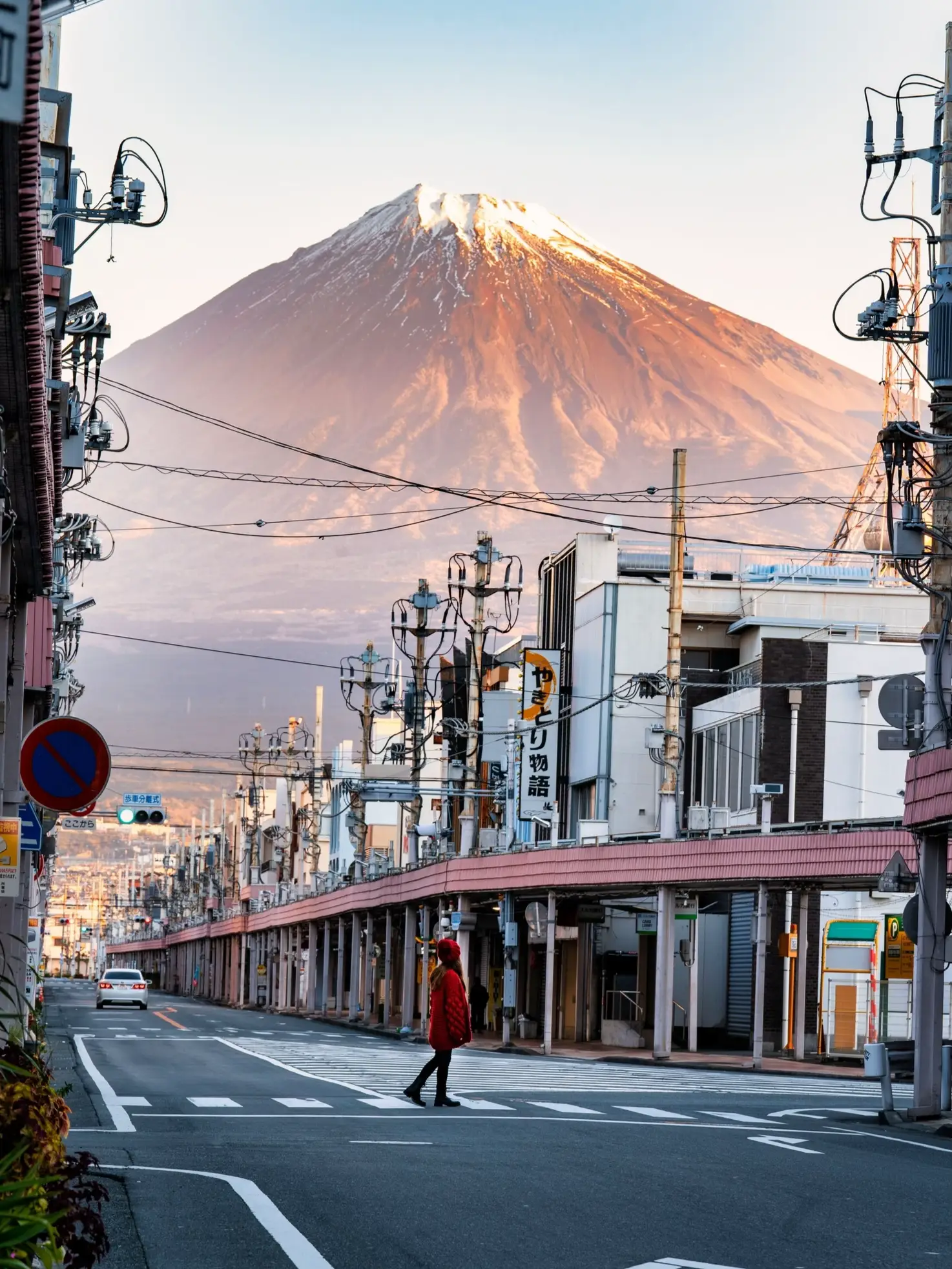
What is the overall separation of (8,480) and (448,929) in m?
35.9

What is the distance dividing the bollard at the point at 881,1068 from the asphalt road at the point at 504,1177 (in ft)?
1.54

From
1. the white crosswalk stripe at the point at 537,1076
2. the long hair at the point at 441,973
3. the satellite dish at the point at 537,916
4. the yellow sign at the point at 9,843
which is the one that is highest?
the yellow sign at the point at 9,843

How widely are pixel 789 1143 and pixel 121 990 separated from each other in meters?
64.3

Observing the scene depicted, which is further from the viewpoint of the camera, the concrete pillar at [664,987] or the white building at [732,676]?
the white building at [732,676]

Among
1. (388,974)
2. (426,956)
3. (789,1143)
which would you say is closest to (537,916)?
(426,956)

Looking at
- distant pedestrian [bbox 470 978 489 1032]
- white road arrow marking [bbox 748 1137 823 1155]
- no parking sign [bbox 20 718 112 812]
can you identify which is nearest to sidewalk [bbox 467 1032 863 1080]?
distant pedestrian [bbox 470 978 489 1032]

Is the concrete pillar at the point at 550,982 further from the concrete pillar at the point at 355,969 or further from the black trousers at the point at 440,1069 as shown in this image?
the concrete pillar at the point at 355,969

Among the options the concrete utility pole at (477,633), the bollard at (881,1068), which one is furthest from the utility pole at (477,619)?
the bollard at (881,1068)

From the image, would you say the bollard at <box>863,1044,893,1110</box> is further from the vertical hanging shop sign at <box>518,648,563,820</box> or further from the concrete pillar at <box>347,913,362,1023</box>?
the concrete pillar at <box>347,913,362,1023</box>

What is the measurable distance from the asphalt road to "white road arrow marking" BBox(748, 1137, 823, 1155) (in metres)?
0.06

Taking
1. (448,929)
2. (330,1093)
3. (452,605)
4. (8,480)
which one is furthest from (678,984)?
(8,480)

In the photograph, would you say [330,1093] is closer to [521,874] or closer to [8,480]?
[8,480]

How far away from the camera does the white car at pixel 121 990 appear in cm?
7712

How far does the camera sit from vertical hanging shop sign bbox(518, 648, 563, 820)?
57.3 metres
